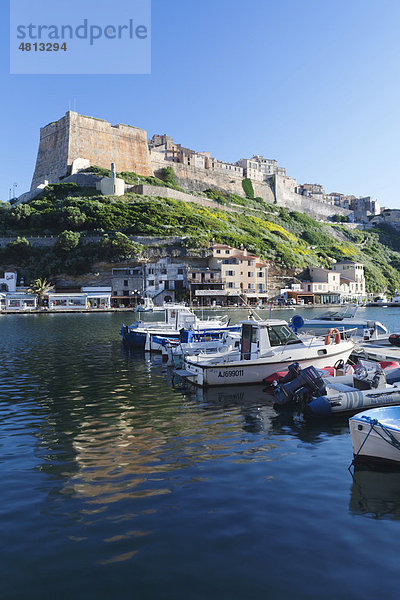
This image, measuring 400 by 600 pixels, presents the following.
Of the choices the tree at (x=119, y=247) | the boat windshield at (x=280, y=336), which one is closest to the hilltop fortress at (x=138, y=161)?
the tree at (x=119, y=247)

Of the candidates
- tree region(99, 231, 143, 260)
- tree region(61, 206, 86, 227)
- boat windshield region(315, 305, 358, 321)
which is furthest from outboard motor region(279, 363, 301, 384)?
tree region(61, 206, 86, 227)

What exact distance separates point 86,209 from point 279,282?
46725 mm

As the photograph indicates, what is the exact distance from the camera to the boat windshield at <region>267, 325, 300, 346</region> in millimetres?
18719

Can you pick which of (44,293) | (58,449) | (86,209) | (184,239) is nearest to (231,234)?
(184,239)

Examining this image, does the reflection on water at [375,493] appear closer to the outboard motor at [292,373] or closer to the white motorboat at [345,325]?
the outboard motor at [292,373]

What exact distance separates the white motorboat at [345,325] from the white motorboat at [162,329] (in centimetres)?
690

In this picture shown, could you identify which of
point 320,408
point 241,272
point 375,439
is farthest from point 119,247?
point 375,439

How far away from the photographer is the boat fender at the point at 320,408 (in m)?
13.5

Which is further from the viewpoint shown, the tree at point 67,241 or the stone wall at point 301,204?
the stone wall at point 301,204

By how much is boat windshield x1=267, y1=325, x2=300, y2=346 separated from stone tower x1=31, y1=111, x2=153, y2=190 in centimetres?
9827

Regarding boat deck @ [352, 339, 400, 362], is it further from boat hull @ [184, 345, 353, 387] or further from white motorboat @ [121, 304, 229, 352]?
white motorboat @ [121, 304, 229, 352]

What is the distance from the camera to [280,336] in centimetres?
1894

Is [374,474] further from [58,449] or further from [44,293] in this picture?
[44,293]

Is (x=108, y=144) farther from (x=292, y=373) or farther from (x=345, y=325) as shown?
(x=292, y=373)
